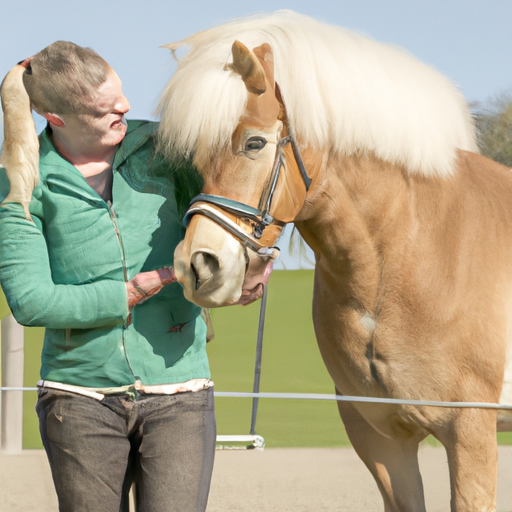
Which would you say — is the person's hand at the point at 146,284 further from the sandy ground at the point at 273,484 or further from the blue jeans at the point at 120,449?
the sandy ground at the point at 273,484

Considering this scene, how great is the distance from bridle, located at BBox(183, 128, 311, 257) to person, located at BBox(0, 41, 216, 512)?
0.44 ft

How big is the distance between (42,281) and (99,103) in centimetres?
41

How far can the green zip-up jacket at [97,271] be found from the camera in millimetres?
1391

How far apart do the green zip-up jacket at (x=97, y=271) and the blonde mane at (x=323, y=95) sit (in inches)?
6.6

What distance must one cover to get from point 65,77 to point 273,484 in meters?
2.42

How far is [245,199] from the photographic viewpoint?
148 cm

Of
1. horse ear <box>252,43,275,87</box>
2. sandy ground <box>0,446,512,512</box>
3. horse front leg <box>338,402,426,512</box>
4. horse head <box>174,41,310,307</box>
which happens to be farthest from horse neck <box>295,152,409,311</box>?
sandy ground <box>0,446,512,512</box>

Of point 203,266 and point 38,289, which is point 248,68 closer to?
point 203,266

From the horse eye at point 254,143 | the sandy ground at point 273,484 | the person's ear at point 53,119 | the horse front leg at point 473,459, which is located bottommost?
the sandy ground at point 273,484

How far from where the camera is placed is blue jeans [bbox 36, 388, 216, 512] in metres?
1.40

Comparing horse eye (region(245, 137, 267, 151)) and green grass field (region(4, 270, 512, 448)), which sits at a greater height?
horse eye (region(245, 137, 267, 151))

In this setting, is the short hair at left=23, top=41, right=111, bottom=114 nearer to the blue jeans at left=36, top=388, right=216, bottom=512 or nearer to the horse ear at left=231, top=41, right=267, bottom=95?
the horse ear at left=231, top=41, right=267, bottom=95

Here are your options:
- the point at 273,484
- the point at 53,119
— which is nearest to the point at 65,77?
the point at 53,119

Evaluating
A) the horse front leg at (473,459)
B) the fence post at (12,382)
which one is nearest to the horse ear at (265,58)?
the horse front leg at (473,459)
